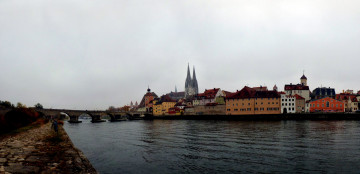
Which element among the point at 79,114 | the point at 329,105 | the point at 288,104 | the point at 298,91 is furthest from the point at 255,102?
the point at 79,114

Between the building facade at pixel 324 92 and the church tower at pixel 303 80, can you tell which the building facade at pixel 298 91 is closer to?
the building facade at pixel 324 92

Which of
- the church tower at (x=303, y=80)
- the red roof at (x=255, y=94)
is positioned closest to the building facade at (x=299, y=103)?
the red roof at (x=255, y=94)

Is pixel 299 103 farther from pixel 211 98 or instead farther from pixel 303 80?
pixel 211 98

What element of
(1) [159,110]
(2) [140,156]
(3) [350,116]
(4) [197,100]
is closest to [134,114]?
(1) [159,110]

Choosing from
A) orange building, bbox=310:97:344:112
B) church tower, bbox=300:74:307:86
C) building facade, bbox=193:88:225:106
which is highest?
church tower, bbox=300:74:307:86

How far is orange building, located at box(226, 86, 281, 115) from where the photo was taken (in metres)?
119

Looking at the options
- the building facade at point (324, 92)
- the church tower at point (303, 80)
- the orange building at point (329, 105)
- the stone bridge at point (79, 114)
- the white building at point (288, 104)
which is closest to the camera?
the stone bridge at point (79, 114)

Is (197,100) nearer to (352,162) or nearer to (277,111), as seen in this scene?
(277,111)

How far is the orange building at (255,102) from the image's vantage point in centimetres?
11881

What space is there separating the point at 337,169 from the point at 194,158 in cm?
1110

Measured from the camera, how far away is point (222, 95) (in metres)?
153

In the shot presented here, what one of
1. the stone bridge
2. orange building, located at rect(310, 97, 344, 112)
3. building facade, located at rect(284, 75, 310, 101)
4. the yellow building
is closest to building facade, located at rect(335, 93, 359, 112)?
building facade, located at rect(284, 75, 310, 101)

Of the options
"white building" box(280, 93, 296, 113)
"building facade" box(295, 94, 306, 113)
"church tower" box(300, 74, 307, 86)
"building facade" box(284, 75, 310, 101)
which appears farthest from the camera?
"church tower" box(300, 74, 307, 86)

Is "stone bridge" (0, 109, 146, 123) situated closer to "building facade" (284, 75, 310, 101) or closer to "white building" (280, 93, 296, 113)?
"white building" (280, 93, 296, 113)
